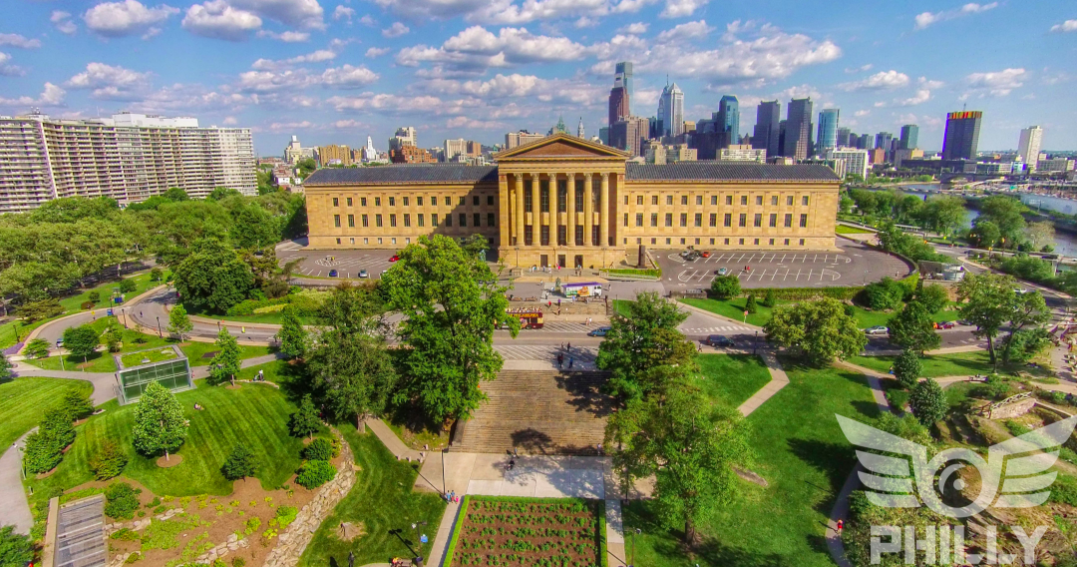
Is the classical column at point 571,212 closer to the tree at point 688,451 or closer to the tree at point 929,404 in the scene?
the tree at point 929,404

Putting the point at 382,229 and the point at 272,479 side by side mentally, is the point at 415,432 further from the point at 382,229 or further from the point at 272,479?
the point at 382,229

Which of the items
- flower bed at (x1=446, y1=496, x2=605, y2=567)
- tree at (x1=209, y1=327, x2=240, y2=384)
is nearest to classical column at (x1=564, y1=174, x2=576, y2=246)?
tree at (x1=209, y1=327, x2=240, y2=384)

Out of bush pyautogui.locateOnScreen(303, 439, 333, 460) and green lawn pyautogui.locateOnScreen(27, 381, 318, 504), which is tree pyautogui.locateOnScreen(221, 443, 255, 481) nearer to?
green lawn pyautogui.locateOnScreen(27, 381, 318, 504)

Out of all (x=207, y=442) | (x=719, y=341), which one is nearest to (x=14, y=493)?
(x=207, y=442)

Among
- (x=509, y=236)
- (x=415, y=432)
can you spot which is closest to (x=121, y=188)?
(x=509, y=236)

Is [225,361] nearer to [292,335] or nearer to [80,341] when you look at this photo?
[292,335]
